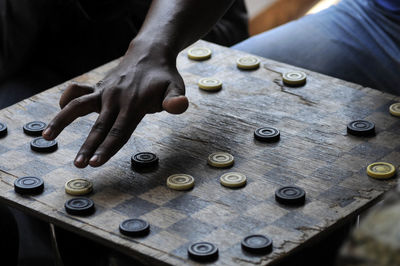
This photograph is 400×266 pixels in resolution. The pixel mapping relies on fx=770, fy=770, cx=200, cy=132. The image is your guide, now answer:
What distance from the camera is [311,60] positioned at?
1975 mm

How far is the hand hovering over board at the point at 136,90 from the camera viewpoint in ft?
4.42

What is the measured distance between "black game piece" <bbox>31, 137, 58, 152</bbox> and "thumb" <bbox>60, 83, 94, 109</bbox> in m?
0.08

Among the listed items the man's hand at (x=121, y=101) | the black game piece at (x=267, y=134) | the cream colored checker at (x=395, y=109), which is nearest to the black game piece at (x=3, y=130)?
the man's hand at (x=121, y=101)

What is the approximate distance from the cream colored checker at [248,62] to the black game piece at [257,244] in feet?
2.17

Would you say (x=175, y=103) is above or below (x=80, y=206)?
above

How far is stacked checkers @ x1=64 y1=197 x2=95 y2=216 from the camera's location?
1.22 m

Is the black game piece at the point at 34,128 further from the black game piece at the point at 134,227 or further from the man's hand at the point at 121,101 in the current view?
the black game piece at the point at 134,227

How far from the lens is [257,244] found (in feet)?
3.60

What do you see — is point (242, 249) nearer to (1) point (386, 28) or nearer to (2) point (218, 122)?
(2) point (218, 122)

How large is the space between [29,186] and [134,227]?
9.2 inches

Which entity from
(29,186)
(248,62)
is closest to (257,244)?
(29,186)

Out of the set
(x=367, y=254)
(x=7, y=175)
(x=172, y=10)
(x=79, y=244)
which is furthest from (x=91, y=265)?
(x=367, y=254)

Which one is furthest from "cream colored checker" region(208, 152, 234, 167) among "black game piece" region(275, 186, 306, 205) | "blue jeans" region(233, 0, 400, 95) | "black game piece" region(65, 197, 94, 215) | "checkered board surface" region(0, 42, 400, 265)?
"blue jeans" region(233, 0, 400, 95)

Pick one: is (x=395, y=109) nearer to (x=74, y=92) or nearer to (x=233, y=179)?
(x=233, y=179)
